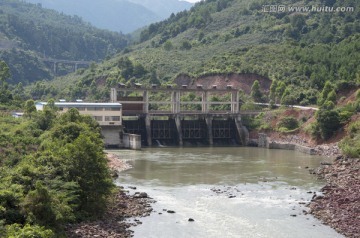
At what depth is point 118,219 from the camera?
4250cm

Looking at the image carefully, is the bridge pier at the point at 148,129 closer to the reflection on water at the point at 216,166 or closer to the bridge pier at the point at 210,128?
the reflection on water at the point at 216,166

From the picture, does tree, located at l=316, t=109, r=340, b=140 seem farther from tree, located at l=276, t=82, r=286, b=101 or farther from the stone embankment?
tree, located at l=276, t=82, r=286, b=101

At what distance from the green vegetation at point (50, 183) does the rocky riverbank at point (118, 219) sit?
0.82m

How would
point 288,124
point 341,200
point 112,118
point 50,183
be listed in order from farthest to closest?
point 288,124, point 112,118, point 341,200, point 50,183

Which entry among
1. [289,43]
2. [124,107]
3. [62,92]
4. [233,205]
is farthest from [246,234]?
[62,92]

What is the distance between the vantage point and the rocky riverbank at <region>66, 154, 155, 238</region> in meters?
37.4

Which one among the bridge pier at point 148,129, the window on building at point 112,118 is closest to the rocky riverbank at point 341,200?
the bridge pier at point 148,129

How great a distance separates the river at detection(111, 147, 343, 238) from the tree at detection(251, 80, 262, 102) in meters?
30.3

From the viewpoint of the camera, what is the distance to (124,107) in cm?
9588

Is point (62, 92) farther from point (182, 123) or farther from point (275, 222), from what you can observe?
point (275, 222)

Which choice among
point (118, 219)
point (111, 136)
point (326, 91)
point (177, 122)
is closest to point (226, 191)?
point (118, 219)

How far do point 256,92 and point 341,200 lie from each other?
6750cm

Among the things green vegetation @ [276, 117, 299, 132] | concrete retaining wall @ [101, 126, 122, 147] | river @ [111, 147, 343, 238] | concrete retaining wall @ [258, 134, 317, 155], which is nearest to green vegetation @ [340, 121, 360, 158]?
river @ [111, 147, 343, 238]

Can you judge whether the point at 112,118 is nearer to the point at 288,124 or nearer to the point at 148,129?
the point at 148,129
